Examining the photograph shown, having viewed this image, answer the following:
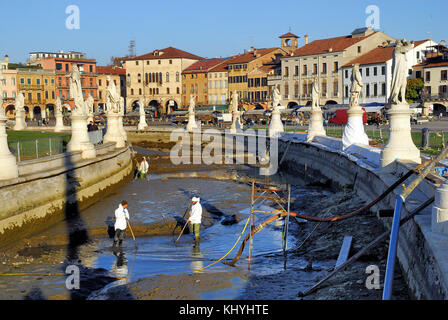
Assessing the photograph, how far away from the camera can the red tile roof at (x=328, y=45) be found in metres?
88.3

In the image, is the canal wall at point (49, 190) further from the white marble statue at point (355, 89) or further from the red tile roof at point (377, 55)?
the red tile roof at point (377, 55)

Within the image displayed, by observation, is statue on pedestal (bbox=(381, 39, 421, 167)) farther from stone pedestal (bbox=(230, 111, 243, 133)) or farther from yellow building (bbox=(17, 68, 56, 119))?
yellow building (bbox=(17, 68, 56, 119))

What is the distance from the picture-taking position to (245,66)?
4178 inches

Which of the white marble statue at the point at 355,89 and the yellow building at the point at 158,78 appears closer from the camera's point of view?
the white marble statue at the point at 355,89

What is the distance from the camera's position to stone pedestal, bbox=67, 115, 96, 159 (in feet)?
86.4

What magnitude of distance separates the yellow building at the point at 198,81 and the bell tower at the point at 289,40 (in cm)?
1329

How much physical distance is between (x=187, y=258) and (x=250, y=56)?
95126 mm

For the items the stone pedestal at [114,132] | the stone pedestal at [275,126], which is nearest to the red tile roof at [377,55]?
the stone pedestal at [275,126]

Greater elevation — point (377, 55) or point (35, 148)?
point (377, 55)

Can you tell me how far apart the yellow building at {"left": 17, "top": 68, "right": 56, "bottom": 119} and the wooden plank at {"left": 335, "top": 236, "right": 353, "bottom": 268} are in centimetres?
9512

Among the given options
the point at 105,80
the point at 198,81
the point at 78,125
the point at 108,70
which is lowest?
the point at 78,125

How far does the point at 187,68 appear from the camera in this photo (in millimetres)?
117812

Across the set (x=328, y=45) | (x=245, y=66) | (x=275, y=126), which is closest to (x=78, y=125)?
→ (x=275, y=126)

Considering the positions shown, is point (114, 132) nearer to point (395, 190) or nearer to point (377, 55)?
point (395, 190)
